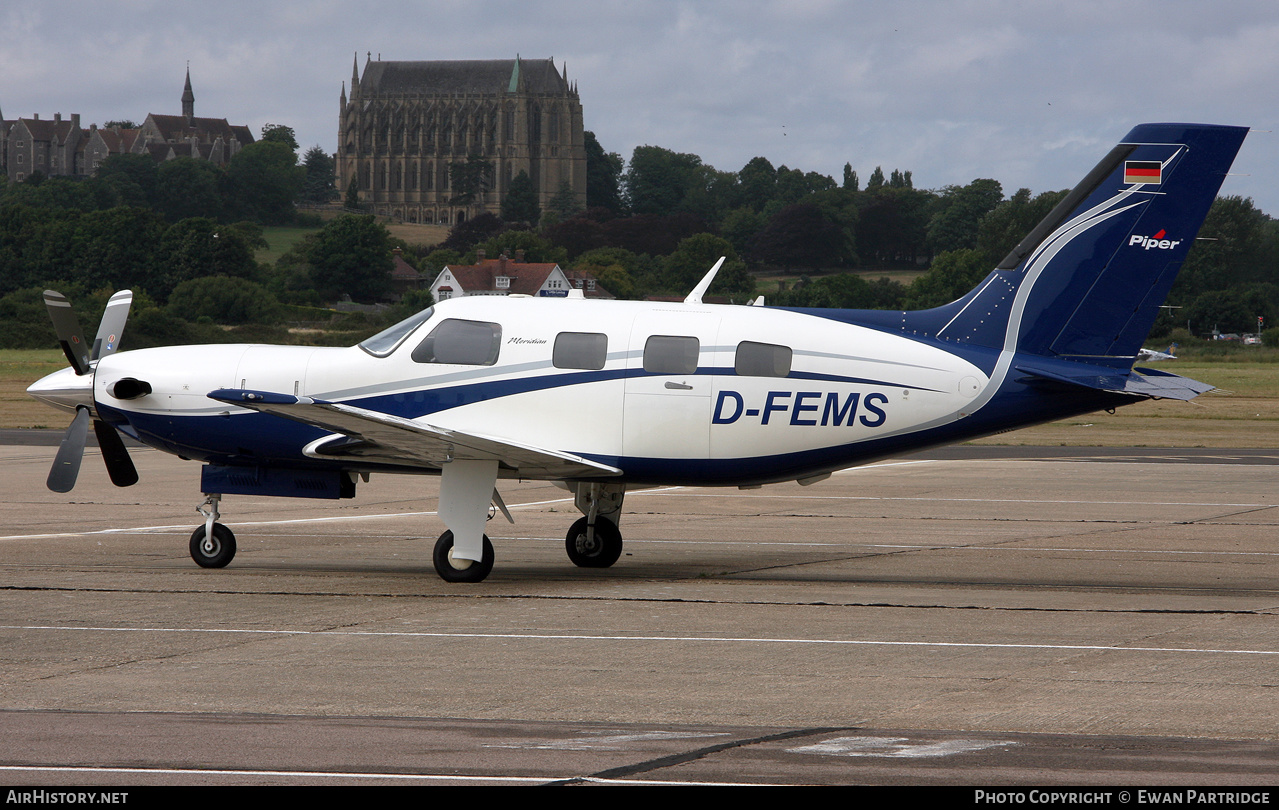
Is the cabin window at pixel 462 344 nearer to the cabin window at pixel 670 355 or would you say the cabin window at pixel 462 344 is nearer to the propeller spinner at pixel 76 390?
the cabin window at pixel 670 355

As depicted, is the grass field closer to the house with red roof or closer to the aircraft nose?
the aircraft nose

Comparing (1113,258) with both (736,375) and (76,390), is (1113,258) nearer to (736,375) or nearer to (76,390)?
(736,375)

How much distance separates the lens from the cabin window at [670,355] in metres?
14.8

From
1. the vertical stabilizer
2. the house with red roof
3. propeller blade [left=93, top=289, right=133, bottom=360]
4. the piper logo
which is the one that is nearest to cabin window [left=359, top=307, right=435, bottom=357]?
propeller blade [left=93, top=289, right=133, bottom=360]

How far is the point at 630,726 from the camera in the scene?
28.2 ft

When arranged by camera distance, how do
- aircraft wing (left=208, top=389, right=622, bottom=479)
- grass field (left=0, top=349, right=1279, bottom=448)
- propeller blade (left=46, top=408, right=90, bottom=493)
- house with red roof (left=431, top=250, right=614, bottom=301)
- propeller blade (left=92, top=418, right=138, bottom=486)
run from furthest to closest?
house with red roof (left=431, top=250, right=614, bottom=301) < grass field (left=0, top=349, right=1279, bottom=448) < propeller blade (left=92, top=418, right=138, bottom=486) < propeller blade (left=46, top=408, right=90, bottom=493) < aircraft wing (left=208, top=389, right=622, bottom=479)

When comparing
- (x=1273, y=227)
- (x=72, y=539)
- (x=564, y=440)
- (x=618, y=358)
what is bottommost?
(x=72, y=539)

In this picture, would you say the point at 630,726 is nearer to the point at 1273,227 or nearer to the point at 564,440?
the point at 564,440

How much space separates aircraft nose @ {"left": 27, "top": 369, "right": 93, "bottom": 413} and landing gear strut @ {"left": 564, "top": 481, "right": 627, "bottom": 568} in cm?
582

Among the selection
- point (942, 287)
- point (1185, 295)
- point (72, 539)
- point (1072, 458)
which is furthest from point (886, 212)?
point (72, 539)

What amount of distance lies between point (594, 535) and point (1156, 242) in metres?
7.19

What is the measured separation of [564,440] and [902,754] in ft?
25.1

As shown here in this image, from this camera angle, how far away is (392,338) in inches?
608

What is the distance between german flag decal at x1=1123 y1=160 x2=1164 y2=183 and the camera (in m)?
14.9
